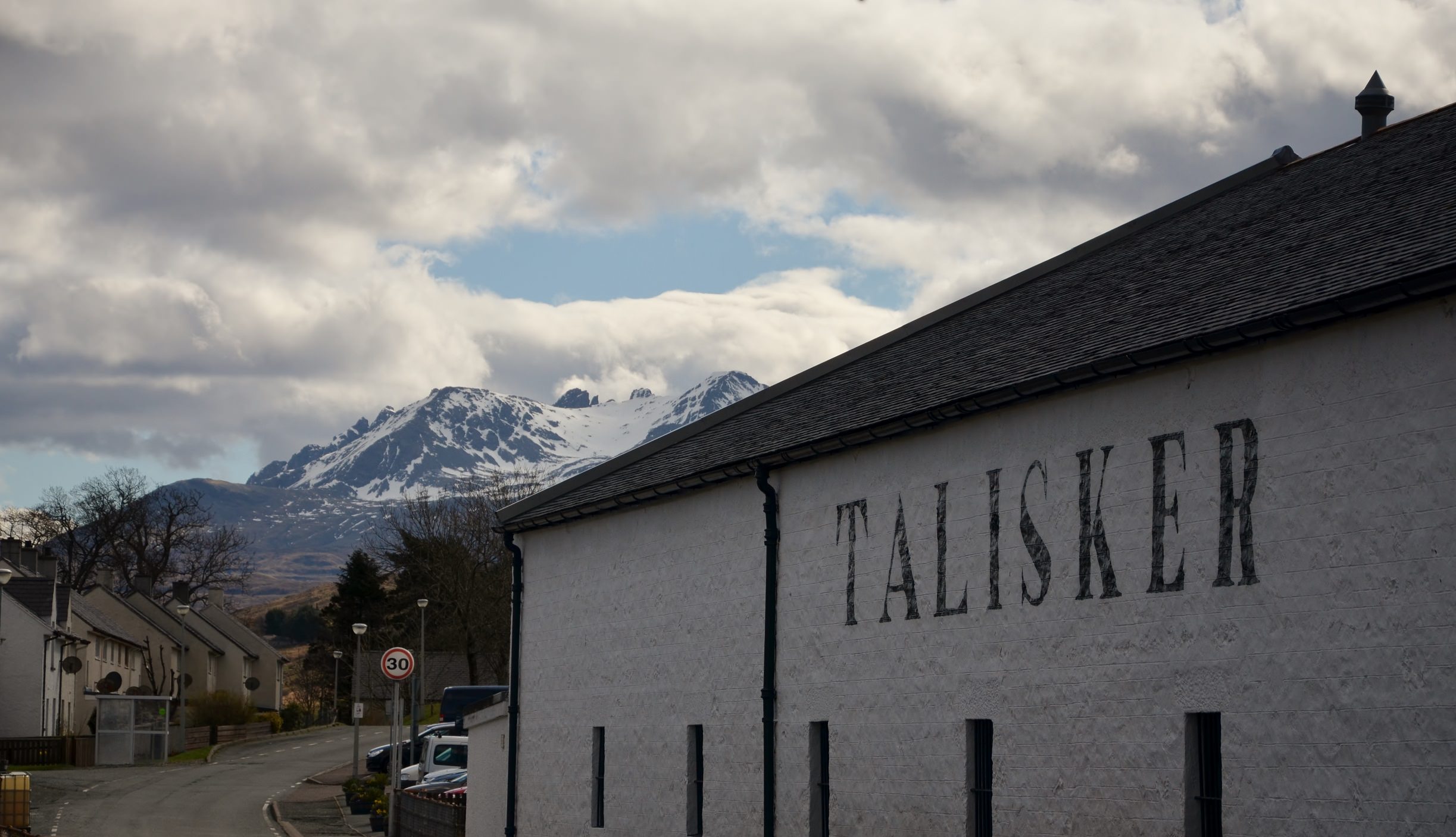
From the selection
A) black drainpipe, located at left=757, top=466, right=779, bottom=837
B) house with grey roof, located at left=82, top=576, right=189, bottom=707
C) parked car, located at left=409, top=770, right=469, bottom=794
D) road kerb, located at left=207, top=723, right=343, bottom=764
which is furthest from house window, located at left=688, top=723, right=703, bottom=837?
house with grey roof, located at left=82, top=576, right=189, bottom=707

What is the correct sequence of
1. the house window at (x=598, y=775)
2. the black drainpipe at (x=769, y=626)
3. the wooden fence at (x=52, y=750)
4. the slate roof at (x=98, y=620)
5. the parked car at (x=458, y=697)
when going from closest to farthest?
the black drainpipe at (x=769, y=626) < the house window at (x=598, y=775) < the parked car at (x=458, y=697) < the wooden fence at (x=52, y=750) < the slate roof at (x=98, y=620)

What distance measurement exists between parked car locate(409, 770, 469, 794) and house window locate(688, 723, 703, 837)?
15.1 m

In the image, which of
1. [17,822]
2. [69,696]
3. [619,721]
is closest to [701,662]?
[619,721]

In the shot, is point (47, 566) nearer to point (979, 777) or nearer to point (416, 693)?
point (416, 693)

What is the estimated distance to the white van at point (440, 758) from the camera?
141 feet

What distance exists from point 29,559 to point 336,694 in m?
28.3

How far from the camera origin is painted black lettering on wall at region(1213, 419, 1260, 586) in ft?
42.8

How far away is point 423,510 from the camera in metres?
82.9

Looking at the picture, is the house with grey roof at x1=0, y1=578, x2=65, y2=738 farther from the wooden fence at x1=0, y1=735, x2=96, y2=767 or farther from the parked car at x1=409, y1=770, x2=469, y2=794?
the parked car at x1=409, y1=770, x2=469, y2=794

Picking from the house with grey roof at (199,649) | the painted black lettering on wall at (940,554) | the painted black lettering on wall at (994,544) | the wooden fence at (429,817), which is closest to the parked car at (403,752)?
the wooden fence at (429,817)

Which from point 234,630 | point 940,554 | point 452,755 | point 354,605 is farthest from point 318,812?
point 234,630

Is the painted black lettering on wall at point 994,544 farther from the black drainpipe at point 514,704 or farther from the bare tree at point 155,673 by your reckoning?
the bare tree at point 155,673

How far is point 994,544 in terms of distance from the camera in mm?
16266

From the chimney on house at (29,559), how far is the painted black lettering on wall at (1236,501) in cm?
7476
